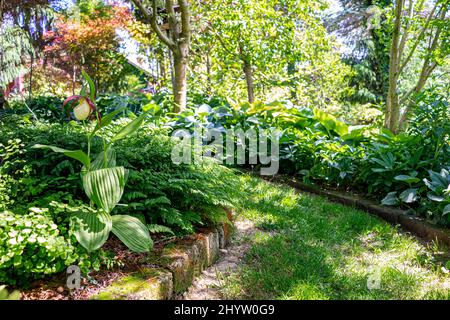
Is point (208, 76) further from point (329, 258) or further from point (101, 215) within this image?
point (101, 215)

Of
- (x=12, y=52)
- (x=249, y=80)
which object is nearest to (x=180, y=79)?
(x=249, y=80)

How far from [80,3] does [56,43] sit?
161 cm

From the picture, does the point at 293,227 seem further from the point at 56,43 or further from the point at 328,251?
the point at 56,43

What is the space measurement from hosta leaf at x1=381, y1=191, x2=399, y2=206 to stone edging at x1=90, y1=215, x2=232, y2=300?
1519 millimetres

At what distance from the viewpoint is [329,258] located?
2230mm

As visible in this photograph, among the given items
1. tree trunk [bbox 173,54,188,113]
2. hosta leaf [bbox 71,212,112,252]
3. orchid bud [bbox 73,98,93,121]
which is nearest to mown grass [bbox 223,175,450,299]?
hosta leaf [bbox 71,212,112,252]

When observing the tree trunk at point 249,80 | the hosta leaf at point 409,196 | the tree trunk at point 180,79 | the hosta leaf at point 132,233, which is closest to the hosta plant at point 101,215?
the hosta leaf at point 132,233

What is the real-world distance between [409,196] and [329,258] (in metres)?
1.03

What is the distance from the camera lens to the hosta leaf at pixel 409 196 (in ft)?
9.25

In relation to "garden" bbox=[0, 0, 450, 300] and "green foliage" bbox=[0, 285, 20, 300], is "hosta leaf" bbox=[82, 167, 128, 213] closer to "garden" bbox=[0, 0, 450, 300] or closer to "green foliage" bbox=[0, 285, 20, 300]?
"garden" bbox=[0, 0, 450, 300]

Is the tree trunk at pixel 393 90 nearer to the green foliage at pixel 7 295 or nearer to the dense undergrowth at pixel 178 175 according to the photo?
the dense undergrowth at pixel 178 175

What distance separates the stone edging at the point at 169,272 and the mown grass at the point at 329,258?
197mm

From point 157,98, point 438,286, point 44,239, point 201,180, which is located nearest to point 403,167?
point 438,286

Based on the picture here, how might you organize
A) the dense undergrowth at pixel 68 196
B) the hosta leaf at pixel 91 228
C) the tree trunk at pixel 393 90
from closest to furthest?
1. the dense undergrowth at pixel 68 196
2. the hosta leaf at pixel 91 228
3. the tree trunk at pixel 393 90
